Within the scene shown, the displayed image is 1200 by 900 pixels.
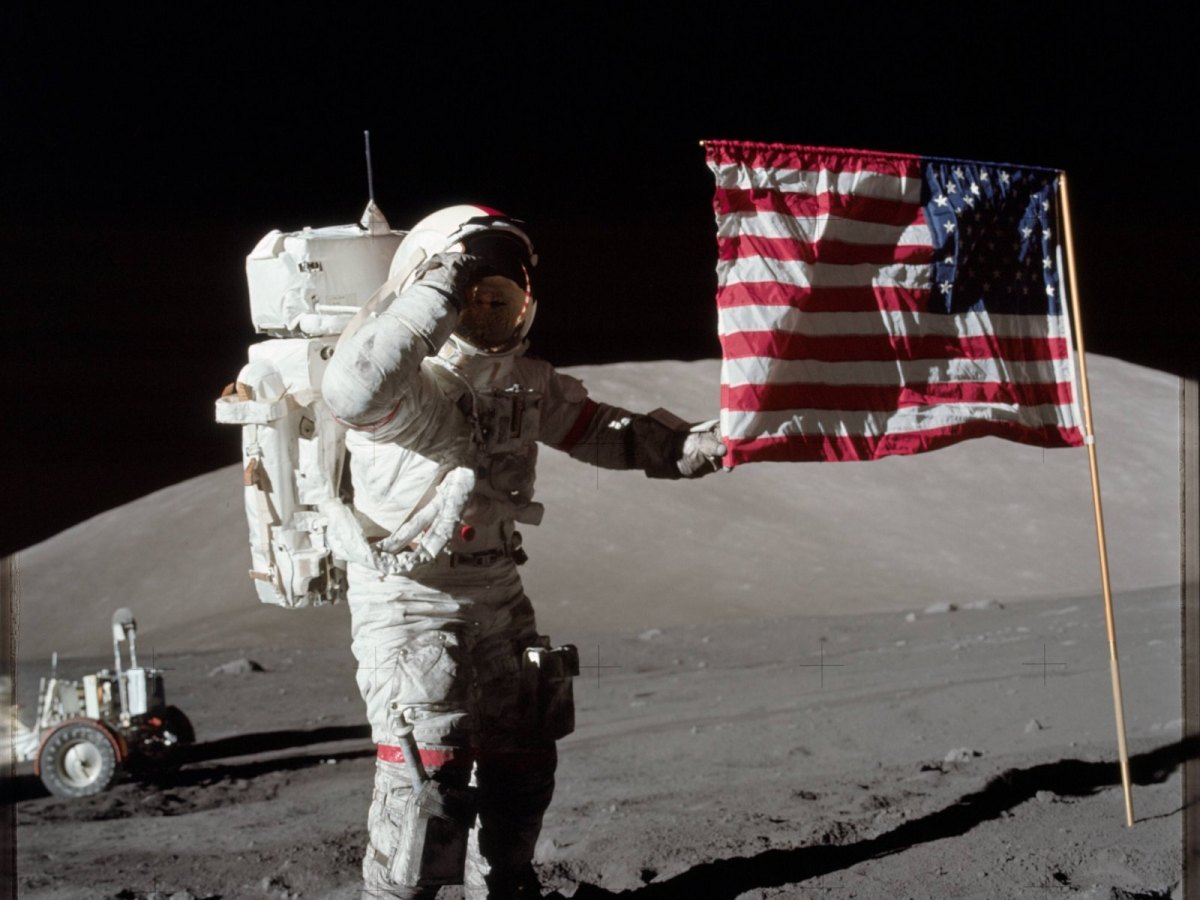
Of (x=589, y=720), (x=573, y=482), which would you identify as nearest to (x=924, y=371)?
(x=589, y=720)

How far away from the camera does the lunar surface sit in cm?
313

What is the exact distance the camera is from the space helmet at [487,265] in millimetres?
2354

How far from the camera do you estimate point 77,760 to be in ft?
13.5

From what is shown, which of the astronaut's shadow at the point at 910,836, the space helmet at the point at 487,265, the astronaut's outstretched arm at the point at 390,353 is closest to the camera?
the astronaut's outstretched arm at the point at 390,353

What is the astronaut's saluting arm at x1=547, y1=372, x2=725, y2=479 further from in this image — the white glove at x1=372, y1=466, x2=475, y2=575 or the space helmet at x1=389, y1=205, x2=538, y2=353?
the white glove at x1=372, y1=466, x2=475, y2=575

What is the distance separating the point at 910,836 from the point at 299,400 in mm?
1854

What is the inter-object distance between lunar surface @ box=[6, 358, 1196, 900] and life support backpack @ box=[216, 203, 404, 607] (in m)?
0.74

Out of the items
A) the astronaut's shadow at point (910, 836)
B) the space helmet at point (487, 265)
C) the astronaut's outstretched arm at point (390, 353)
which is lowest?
the astronaut's shadow at point (910, 836)

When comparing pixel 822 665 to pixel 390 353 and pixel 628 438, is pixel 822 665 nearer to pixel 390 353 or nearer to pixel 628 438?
pixel 628 438

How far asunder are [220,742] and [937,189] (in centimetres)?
333

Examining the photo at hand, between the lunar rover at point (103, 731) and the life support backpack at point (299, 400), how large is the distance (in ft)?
5.88

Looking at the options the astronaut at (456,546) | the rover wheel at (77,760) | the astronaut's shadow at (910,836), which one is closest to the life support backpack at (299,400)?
the astronaut at (456,546)

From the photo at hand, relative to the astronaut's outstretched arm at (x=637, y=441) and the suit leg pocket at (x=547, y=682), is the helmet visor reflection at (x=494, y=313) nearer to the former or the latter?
the astronaut's outstretched arm at (x=637, y=441)

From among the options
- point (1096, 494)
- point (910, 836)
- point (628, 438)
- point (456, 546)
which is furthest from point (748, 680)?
point (456, 546)
